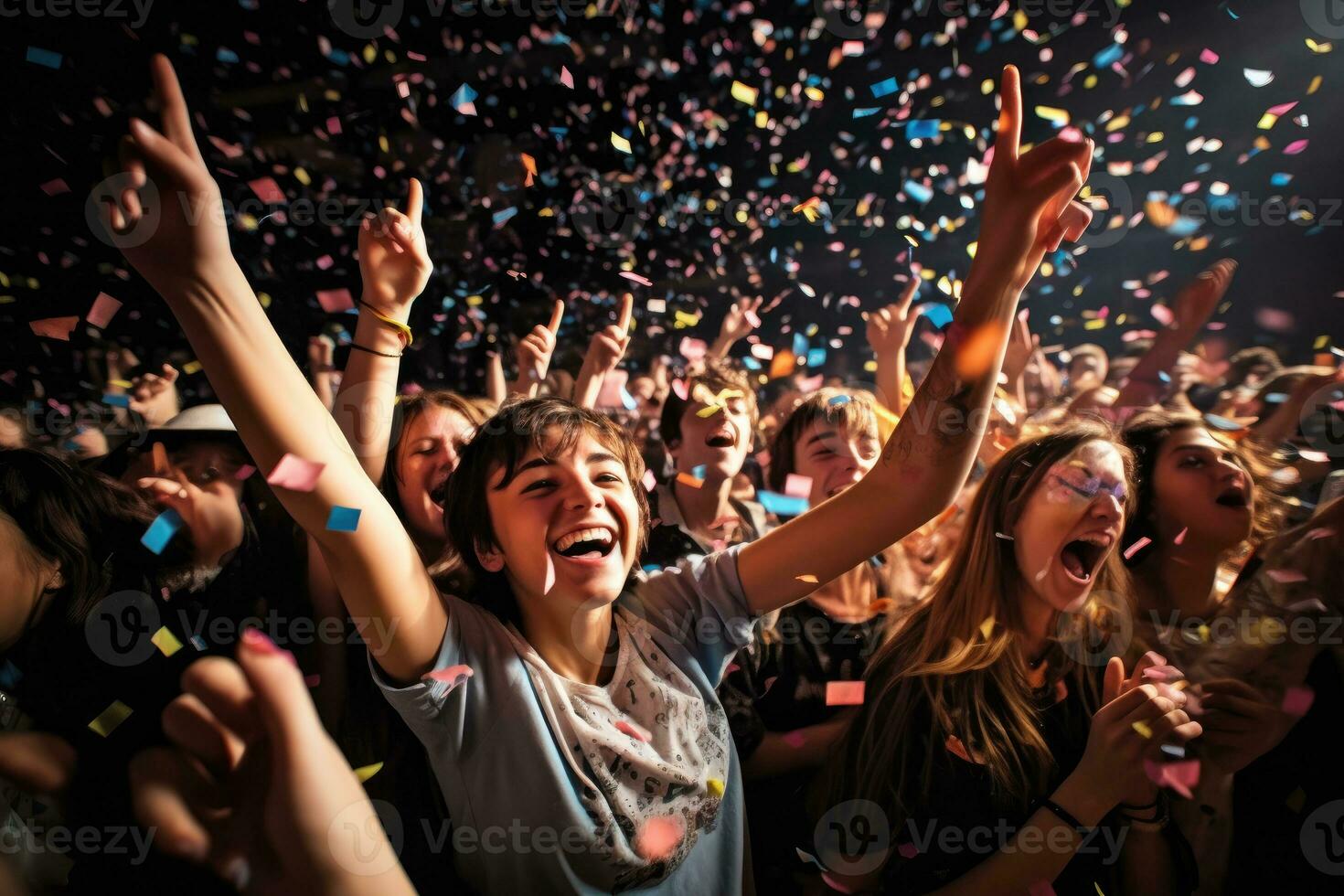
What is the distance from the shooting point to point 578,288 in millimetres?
4953

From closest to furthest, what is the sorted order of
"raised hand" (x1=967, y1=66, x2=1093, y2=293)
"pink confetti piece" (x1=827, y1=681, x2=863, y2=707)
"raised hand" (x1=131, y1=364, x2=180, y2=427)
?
"raised hand" (x1=967, y1=66, x2=1093, y2=293) < "pink confetti piece" (x1=827, y1=681, x2=863, y2=707) < "raised hand" (x1=131, y1=364, x2=180, y2=427)

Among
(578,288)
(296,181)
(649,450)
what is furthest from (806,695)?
(578,288)

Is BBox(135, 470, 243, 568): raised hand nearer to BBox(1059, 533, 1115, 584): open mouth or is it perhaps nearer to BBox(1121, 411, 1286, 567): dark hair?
BBox(1059, 533, 1115, 584): open mouth

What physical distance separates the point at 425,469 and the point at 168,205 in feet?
2.91

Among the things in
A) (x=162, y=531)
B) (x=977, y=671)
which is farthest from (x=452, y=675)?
(x=977, y=671)

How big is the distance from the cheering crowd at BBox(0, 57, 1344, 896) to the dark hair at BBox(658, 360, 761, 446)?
1.41 feet

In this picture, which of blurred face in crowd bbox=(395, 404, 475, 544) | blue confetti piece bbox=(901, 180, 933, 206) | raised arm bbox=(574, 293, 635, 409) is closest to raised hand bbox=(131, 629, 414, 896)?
blurred face in crowd bbox=(395, 404, 475, 544)

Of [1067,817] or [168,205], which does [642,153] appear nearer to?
[168,205]

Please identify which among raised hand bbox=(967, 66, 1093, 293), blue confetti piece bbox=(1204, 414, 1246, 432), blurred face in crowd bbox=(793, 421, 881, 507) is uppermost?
raised hand bbox=(967, 66, 1093, 293)

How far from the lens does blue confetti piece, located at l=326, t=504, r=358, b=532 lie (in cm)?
95

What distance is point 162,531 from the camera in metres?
1.55

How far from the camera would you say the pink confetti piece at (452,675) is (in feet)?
3.48

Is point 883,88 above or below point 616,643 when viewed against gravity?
above

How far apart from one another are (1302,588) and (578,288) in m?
4.11
